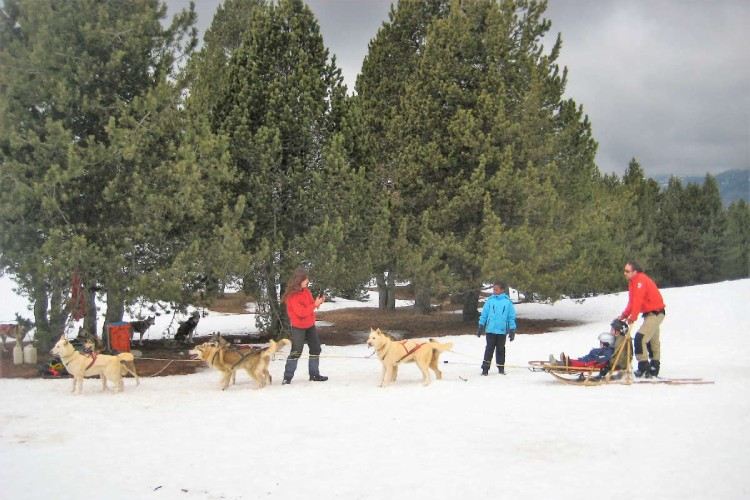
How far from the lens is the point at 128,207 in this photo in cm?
1428

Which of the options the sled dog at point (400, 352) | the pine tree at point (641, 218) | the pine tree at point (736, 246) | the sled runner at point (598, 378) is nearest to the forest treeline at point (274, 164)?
the sled dog at point (400, 352)

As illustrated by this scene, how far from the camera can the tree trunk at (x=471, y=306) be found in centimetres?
2189

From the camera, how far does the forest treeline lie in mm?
13570

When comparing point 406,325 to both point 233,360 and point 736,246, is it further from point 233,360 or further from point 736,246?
point 736,246

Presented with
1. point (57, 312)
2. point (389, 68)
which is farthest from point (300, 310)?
point (389, 68)

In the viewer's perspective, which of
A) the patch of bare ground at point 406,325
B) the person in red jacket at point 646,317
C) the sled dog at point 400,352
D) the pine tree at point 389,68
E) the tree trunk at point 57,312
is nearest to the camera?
the person in red jacket at point 646,317

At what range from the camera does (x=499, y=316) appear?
12102 millimetres

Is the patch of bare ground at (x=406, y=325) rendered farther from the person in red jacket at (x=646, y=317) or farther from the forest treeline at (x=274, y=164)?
the person in red jacket at (x=646, y=317)

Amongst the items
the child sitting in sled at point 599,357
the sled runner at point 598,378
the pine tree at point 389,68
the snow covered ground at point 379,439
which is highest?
the pine tree at point 389,68

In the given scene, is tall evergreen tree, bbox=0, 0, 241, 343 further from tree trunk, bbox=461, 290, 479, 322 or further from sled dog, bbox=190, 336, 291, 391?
tree trunk, bbox=461, 290, 479, 322

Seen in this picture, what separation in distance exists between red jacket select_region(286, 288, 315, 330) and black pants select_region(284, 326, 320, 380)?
10cm

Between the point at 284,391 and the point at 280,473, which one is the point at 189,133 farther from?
the point at 280,473

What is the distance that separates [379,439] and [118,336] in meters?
8.21

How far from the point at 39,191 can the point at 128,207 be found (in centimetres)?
205
